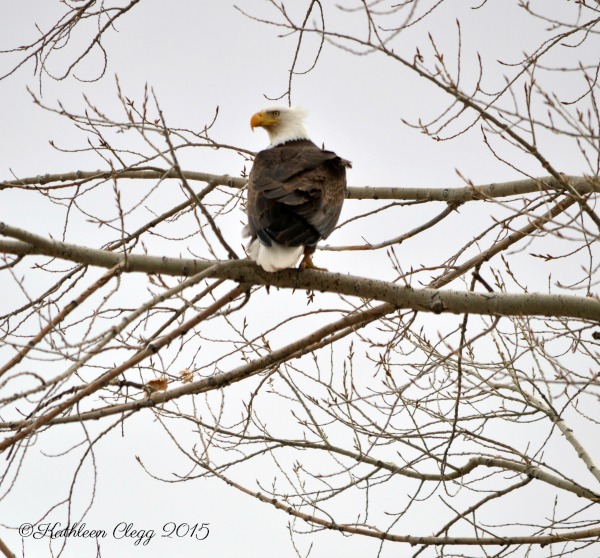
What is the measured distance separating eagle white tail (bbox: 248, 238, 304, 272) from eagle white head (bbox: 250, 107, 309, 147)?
89.6 inches

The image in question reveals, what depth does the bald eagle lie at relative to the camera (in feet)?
13.6

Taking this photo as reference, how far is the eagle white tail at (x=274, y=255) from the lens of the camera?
393cm

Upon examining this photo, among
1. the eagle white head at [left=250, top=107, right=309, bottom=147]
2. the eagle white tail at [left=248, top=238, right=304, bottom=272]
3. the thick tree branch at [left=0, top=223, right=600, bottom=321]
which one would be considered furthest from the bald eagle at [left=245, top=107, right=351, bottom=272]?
the eagle white head at [left=250, top=107, right=309, bottom=147]

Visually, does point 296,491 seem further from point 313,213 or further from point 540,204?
point 540,204

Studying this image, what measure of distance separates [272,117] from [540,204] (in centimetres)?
240

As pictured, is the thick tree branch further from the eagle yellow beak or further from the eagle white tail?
the eagle yellow beak

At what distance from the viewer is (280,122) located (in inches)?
249

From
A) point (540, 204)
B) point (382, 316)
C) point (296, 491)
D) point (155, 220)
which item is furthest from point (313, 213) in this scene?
point (296, 491)

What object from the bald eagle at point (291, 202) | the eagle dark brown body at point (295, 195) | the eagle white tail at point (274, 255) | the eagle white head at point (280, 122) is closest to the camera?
the eagle white tail at point (274, 255)

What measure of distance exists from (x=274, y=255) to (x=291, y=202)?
0.65 meters

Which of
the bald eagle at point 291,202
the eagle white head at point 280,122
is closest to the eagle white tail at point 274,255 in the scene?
the bald eagle at point 291,202

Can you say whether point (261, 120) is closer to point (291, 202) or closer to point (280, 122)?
point (280, 122)

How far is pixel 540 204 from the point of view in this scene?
190 inches

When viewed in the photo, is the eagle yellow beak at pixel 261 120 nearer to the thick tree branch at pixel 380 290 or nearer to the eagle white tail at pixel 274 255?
the eagle white tail at pixel 274 255
